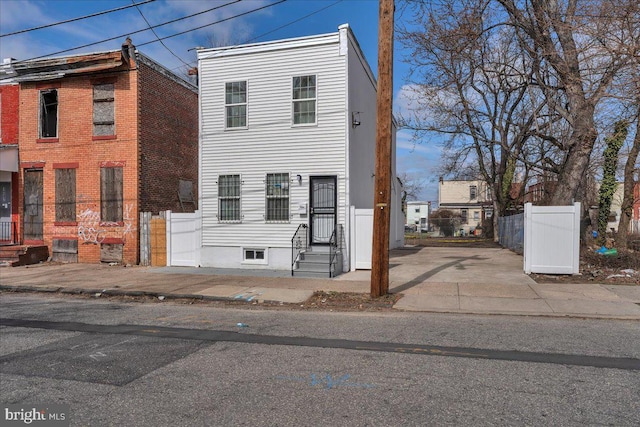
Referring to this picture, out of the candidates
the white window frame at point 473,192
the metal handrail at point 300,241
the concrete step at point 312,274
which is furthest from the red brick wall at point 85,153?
the white window frame at point 473,192

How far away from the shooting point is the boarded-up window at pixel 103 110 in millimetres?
15922

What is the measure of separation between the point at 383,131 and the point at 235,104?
696 centimetres

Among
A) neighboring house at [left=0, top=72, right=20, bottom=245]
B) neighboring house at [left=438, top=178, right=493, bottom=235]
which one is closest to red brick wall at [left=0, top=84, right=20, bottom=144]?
neighboring house at [left=0, top=72, right=20, bottom=245]

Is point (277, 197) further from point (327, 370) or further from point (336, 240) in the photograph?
point (327, 370)

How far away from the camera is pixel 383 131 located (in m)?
8.92

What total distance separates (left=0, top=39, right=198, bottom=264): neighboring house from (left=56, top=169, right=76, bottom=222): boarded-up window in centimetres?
4

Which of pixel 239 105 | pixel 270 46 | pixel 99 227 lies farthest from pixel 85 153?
pixel 270 46

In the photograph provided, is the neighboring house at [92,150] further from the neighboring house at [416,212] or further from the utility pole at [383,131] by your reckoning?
the neighboring house at [416,212]

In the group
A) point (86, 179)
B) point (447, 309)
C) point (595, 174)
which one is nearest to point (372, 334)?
point (447, 309)

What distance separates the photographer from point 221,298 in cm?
968

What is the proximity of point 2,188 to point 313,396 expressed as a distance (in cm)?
1837

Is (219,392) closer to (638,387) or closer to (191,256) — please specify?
(638,387)

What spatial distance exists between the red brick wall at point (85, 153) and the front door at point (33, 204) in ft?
0.88

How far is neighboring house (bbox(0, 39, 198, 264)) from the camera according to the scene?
1566 cm
